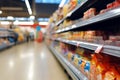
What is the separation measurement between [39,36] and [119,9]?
55.3 ft

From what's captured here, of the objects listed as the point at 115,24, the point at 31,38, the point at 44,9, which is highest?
the point at 44,9

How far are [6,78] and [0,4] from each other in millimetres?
15294

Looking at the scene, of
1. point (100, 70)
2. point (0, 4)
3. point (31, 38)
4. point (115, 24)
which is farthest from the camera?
point (31, 38)

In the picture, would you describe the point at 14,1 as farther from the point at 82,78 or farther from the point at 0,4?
the point at 82,78

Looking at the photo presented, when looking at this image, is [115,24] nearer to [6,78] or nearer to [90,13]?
[90,13]

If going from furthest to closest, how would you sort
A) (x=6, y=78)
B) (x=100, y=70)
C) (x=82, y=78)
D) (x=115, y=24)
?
(x=6, y=78) < (x=115, y=24) < (x=82, y=78) < (x=100, y=70)

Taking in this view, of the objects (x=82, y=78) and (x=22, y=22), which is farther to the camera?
(x=22, y=22)

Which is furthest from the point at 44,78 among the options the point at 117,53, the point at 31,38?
the point at 31,38

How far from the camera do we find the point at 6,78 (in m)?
3.11

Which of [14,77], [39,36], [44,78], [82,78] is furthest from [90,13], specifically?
[39,36]

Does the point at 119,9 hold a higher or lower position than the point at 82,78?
higher

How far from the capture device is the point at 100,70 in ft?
5.40

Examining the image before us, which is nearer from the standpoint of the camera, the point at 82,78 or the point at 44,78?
the point at 82,78

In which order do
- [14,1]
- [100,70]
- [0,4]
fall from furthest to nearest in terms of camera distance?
[0,4] → [14,1] → [100,70]
